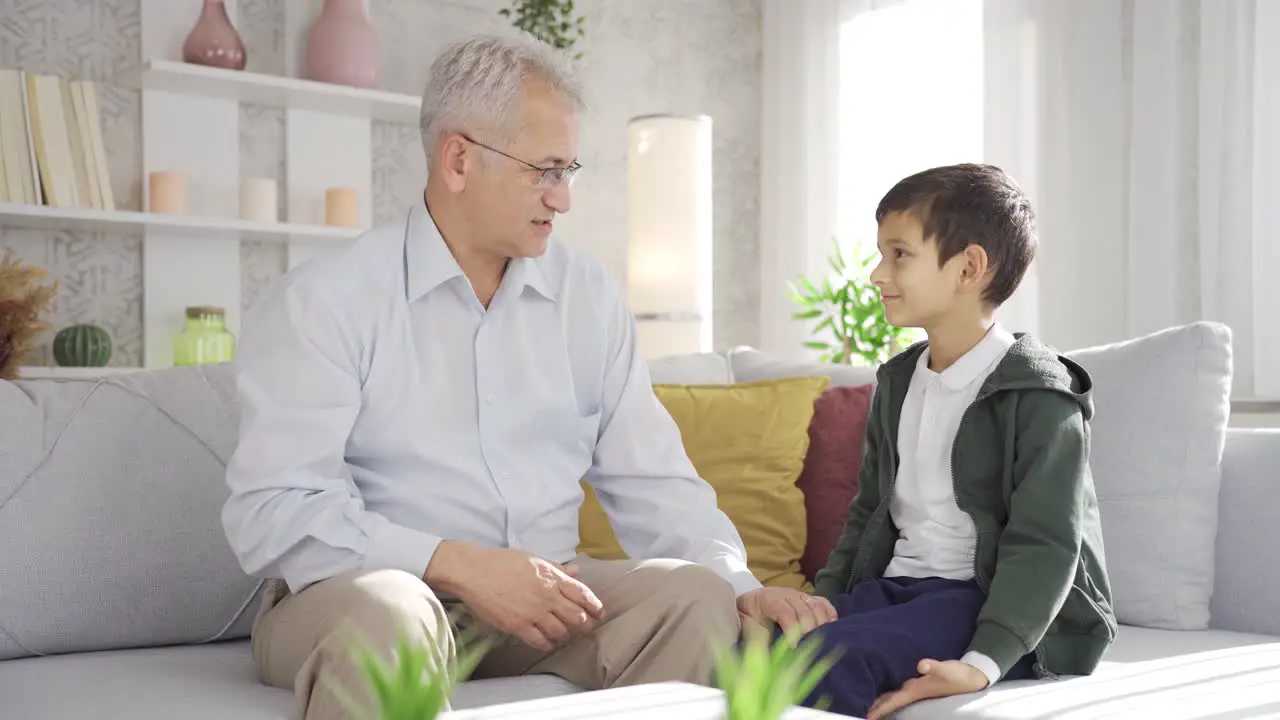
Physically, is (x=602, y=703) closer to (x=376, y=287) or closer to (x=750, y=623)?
(x=750, y=623)

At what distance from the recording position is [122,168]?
3980mm

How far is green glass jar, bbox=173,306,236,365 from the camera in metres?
3.84

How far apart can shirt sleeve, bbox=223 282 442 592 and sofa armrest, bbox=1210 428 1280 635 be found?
4.32 ft

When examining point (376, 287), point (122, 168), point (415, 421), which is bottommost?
point (415, 421)

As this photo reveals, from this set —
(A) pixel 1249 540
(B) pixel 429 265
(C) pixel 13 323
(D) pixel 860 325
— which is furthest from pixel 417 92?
(A) pixel 1249 540

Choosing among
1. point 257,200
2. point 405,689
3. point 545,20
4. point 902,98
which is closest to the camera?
point 405,689

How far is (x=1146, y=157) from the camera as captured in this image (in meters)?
3.89

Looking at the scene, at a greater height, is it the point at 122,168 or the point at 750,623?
the point at 122,168

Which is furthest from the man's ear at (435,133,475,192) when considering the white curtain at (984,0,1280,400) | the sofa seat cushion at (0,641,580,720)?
the white curtain at (984,0,1280,400)

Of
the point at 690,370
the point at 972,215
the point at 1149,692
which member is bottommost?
the point at 1149,692

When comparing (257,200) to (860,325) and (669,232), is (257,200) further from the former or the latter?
(860,325)

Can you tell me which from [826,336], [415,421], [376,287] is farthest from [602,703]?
[826,336]

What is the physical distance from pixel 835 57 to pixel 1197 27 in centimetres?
148

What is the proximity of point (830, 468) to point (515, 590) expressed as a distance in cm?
101
